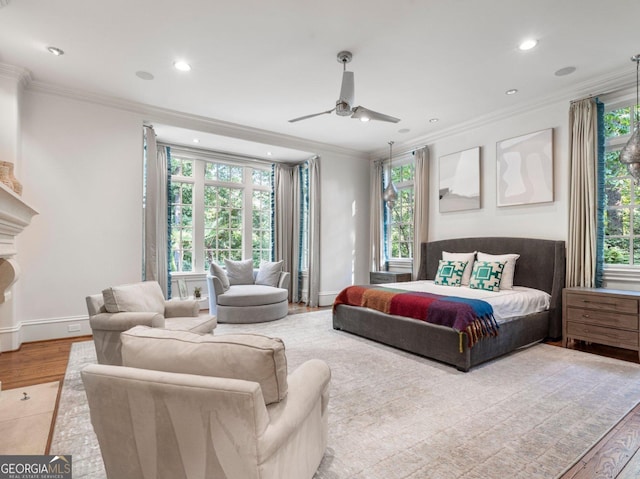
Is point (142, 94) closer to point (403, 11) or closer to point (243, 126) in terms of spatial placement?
point (243, 126)

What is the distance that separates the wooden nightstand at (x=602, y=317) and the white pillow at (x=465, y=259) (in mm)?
1130

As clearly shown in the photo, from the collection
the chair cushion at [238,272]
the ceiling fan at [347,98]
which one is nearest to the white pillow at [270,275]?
the chair cushion at [238,272]

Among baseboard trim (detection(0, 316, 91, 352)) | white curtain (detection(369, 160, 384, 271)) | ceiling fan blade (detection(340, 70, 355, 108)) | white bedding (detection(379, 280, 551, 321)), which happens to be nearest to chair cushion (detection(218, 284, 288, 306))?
baseboard trim (detection(0, 316, 91, 352))

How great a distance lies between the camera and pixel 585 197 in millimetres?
3838

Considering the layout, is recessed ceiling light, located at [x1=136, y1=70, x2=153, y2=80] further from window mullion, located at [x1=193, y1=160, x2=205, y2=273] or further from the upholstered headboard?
the upholstered headboard

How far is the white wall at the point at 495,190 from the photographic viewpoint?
4.16 metres

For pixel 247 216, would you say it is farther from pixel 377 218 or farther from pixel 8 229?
pixel 8 229

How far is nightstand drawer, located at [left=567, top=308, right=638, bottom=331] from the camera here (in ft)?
10.4

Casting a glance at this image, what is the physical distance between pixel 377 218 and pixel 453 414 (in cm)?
475

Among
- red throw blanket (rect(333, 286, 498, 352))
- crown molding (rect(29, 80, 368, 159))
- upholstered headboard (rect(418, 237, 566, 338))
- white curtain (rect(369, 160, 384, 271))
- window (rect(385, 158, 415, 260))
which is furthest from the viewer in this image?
white curtain (rect(369, 160, 384, 271))

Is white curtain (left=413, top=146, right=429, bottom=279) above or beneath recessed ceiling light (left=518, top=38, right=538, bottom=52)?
beneath

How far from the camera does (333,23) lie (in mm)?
2793

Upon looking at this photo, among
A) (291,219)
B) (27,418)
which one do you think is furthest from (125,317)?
(291,219)

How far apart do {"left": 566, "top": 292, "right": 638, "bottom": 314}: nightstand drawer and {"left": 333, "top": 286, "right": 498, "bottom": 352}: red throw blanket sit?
1.13 m
